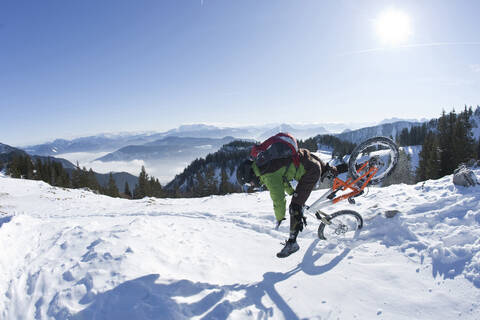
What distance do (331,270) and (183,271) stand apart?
315 cm

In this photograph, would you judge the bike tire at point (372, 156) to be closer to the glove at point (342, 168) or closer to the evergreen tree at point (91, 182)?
the glove at point (342, 168)

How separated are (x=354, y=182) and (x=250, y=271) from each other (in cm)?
371

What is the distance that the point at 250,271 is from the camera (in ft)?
16.3

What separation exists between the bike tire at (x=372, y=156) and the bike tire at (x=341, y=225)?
3.66 ft

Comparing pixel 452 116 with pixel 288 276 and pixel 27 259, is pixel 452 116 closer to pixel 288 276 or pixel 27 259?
pixel 288 276

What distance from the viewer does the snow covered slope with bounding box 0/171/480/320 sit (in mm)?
3523

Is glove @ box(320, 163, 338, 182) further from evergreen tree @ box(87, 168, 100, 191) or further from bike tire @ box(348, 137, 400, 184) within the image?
evergreen tree @ box(87, 168, 100, 191)

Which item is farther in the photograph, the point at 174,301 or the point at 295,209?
the point at 295,209

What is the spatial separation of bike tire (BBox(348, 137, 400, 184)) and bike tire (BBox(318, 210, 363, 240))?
43.9 inches

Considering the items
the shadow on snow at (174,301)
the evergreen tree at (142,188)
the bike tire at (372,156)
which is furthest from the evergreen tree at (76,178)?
the bike tire at (372,156)

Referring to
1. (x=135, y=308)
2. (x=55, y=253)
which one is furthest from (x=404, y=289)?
(x=55, y=253)

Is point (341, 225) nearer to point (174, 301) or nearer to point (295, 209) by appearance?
point (295, 209)

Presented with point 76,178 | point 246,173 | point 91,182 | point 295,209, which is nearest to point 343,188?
point 295,209

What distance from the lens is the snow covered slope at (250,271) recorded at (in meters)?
3.52
